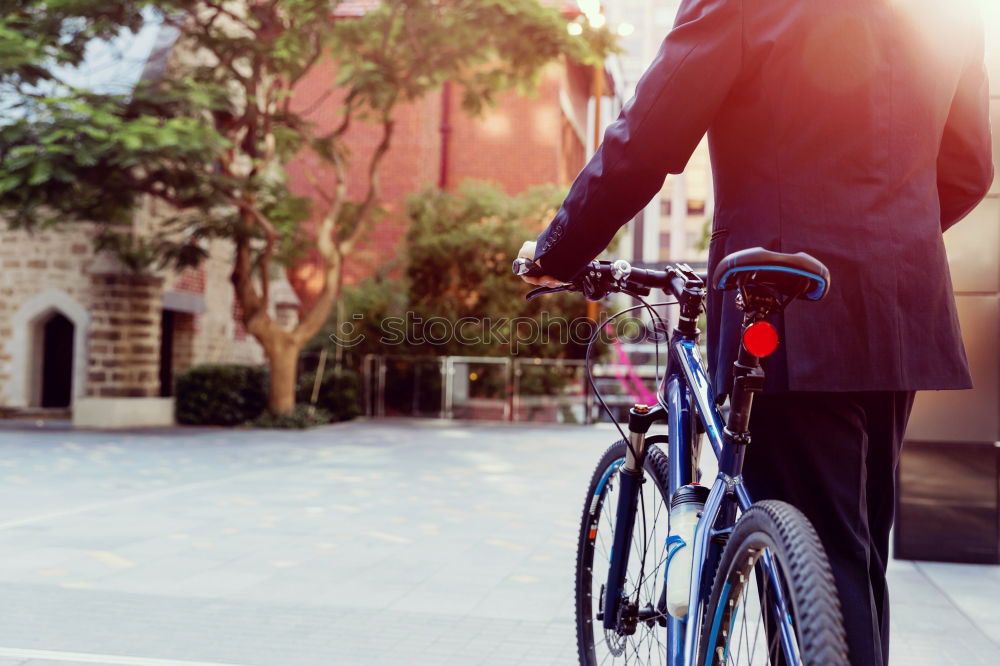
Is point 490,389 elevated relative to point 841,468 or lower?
lower

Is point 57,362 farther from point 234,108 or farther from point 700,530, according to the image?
point 700,530

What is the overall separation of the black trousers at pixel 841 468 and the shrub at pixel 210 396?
56.1 ft

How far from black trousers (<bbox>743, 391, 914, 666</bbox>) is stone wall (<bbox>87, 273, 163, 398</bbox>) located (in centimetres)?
1784

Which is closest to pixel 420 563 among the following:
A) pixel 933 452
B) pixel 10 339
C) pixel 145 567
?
pixel 145 567

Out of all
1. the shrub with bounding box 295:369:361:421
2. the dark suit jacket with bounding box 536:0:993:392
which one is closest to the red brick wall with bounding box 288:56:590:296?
the shrub with bounding box 295:369:361:421

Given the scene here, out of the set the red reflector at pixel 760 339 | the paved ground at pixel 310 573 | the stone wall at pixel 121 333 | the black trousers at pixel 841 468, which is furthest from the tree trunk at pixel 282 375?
the red reflector at pixel 760 339

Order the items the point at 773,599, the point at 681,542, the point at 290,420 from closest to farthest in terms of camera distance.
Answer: the point at 773,599, the point at 681,542, the point at 290,420

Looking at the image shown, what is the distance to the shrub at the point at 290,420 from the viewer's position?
17.9 metres

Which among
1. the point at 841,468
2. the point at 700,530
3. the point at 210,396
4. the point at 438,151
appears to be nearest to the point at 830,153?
the point at 841,468

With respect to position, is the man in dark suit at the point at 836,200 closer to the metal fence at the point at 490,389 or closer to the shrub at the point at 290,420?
the shrub at the point at 290,420

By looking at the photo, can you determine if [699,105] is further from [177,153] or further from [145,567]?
[177,153]

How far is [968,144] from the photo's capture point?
234 centimetres

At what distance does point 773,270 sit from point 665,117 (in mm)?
439
